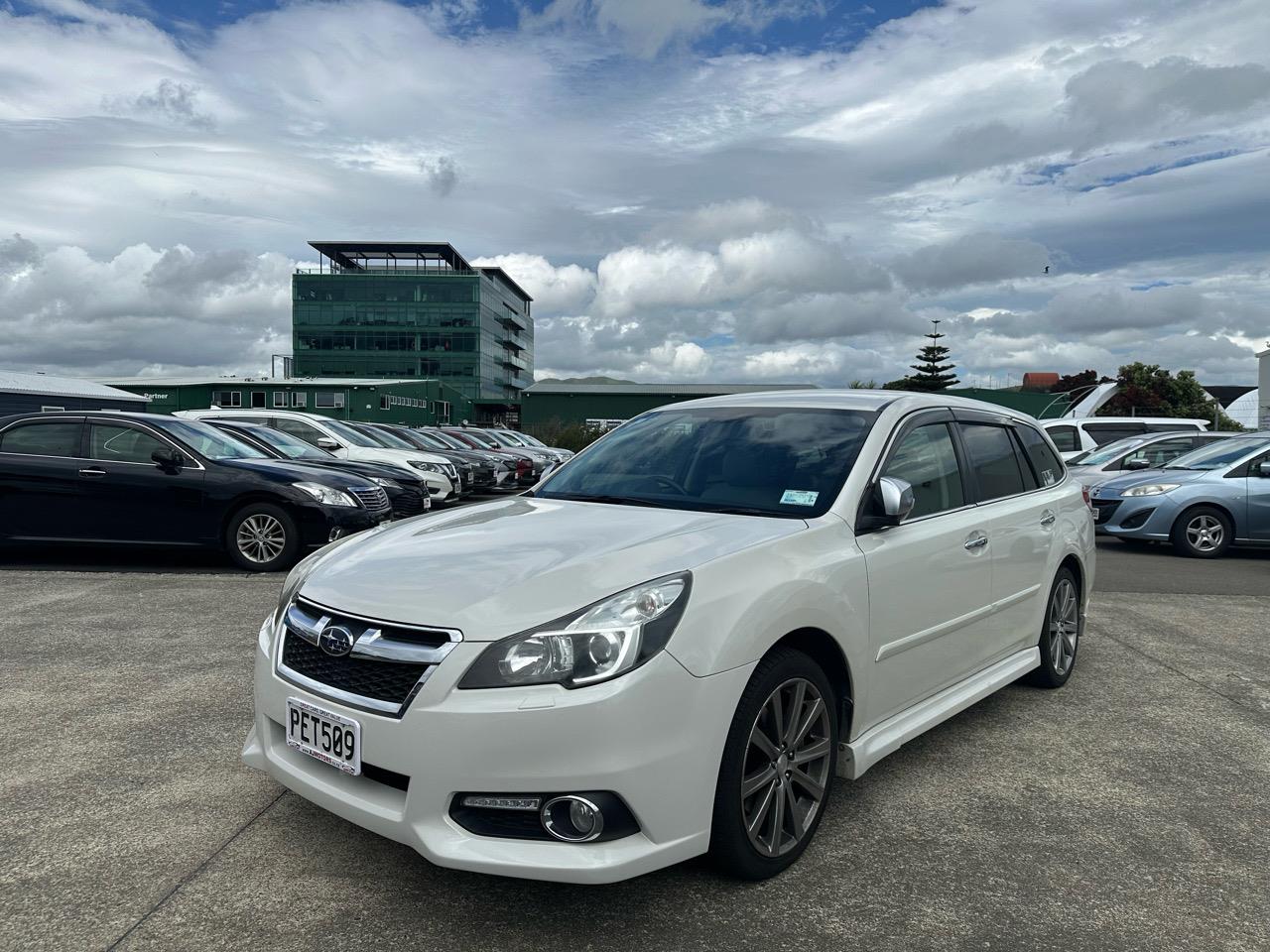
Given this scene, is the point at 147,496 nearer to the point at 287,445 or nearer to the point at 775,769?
the point at 287,445

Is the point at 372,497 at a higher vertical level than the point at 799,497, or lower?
lower

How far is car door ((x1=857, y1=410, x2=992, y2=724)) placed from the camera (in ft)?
11.2

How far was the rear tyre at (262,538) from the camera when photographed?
8.79 meters

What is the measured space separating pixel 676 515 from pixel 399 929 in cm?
159

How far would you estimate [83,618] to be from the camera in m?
6.46

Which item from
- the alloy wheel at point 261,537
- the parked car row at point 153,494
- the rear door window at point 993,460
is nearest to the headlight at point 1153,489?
the rear door window at point 993,460

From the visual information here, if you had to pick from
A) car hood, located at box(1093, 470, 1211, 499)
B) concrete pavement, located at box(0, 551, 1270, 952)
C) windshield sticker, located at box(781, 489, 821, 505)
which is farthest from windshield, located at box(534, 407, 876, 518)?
car hood, located at box(1093, 470, 1211, 499)

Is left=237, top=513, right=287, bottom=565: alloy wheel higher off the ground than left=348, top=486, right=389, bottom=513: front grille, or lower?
lower

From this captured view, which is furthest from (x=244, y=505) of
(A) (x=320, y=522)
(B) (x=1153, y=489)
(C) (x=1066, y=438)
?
(C) (x=1066, y=438)

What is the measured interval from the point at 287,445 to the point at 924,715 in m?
9.84

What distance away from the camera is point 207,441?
9.25 meters

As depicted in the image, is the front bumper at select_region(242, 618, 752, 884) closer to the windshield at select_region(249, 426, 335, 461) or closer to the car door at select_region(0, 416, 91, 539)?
the car door at select_region(0, 416, 91, 539)

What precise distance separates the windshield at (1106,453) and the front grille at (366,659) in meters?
14.1

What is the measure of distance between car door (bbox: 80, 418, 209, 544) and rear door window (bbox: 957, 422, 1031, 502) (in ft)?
22.9
